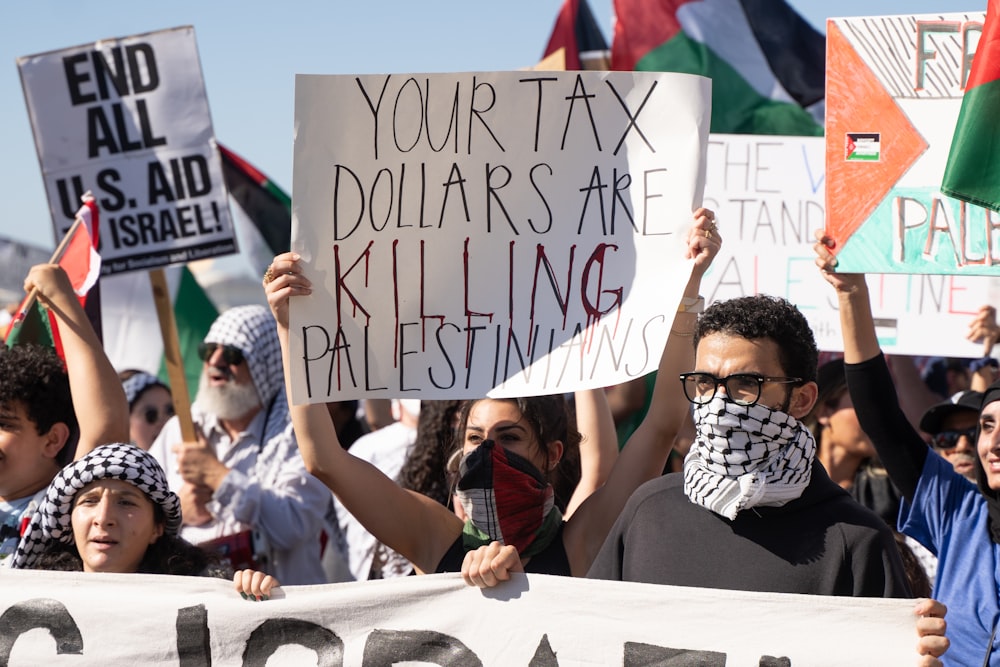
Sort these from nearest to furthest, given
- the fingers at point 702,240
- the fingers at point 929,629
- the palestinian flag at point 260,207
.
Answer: the fingers at point 929,629 < the fingers at point 702,240 < the palestinian flag at point 260,207

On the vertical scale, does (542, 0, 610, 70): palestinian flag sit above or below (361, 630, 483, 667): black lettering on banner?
above

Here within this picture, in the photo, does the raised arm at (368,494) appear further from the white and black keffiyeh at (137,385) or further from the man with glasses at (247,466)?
the white and black keffiyeh at (137,385)

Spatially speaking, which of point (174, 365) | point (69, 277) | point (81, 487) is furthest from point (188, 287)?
point (81, 487)

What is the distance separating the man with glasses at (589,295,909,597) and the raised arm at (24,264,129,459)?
168 centimetres

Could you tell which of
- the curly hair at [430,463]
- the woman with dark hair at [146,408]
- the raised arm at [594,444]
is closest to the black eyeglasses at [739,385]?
the raised arm at [594,444]

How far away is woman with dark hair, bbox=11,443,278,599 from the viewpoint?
328 centimetres

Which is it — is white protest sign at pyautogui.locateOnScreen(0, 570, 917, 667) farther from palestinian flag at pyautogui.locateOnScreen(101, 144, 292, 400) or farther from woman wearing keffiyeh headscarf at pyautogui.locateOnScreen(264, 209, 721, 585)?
palestinian flag at pyautogui.locateOnScreen(101, 144, 292, 400)

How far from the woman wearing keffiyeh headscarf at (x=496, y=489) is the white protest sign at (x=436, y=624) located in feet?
0.67

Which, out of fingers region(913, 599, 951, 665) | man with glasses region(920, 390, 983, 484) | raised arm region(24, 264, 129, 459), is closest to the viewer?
fingers region(913, 599, 951, 665)

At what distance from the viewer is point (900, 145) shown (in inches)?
130

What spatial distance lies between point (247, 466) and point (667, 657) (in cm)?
288

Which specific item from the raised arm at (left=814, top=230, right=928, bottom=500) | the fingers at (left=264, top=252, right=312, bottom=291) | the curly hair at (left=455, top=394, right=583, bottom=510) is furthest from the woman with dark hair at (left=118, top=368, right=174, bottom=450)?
the raised arm at (left=814, top=230, right=928, bottom=500)

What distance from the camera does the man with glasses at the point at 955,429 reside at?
415 cm

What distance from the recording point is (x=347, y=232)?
3.08m
